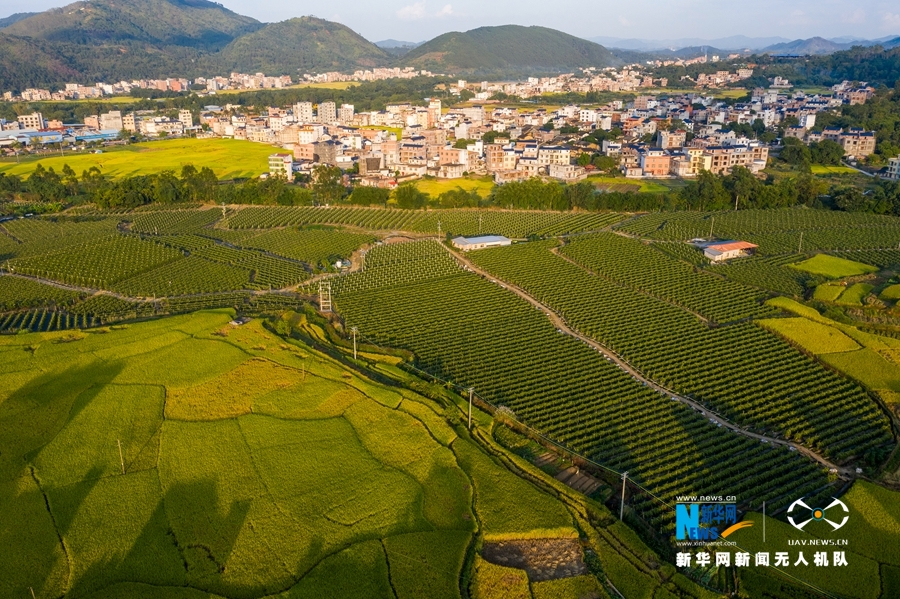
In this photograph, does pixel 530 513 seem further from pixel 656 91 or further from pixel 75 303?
pixel 656 91

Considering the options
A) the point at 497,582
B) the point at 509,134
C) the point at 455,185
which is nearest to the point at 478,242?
the point at 455,185

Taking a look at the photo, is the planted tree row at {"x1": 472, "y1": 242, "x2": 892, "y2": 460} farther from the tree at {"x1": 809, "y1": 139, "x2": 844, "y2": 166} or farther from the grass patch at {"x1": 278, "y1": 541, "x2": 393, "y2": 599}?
the tree at {"x1": 809, "y1": 139, "x2": 844, "y2": 166}

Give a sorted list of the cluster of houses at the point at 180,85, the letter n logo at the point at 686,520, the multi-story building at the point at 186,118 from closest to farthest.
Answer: the letter n logo at the point at 686,520 → the multi-story building at the point at 186,118 → the cluster of houses at the point at 180,85

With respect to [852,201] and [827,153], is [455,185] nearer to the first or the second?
[852,201]

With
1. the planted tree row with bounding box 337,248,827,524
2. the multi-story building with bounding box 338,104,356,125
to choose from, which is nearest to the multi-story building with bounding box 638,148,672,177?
the planted tree row with bounding box 337,248,827,524

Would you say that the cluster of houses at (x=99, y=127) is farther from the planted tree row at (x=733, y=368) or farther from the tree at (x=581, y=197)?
the planted tree row at (x=733, y=368)

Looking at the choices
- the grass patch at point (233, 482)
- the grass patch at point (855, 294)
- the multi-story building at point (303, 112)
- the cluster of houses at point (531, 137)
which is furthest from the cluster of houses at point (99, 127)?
the grass patch at point (855, 294)

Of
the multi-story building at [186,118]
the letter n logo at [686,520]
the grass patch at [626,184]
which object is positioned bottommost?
the letter n logo at [686,520]
